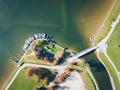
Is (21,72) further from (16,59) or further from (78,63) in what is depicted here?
(78,63)

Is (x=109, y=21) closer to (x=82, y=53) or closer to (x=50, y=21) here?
(x=82, y=53)

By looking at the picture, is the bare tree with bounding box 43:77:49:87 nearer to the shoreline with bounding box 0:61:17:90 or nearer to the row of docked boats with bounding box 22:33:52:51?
the shoreline with bounding box 0:61:17:90

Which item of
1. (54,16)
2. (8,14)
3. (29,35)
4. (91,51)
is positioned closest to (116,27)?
(91,51)

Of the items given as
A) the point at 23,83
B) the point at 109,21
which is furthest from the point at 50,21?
the point at 23,83

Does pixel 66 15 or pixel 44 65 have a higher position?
pixel 66 15

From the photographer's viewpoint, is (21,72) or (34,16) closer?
(21,72)

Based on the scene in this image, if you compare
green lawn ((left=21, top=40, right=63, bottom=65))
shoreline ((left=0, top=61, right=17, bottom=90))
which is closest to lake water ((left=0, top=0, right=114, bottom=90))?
shoreline ((left=0, top=61, right=17, bottom=90))
